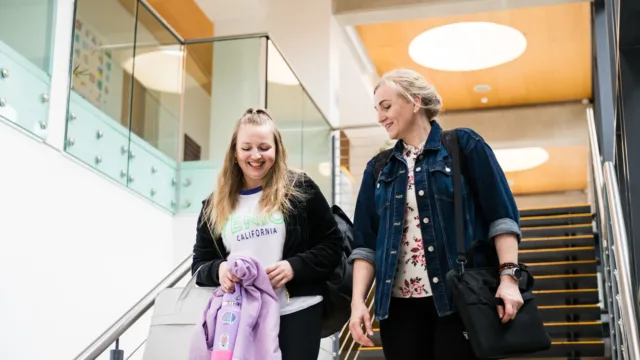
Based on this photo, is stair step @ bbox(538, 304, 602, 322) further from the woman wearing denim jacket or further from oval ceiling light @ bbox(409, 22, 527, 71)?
oval ceiling light @ bbox(409, 22, 527, 71)

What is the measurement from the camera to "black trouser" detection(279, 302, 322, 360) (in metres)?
2.66

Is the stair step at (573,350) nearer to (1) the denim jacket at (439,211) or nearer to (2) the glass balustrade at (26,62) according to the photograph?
(1) the denim jacket at (439,211)

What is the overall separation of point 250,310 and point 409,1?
8.59 m

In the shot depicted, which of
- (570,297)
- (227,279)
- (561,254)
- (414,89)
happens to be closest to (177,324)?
(227,279)

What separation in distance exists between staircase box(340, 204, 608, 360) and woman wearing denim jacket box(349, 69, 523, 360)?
2557 millimetres

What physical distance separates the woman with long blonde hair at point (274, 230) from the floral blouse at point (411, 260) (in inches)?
13.5

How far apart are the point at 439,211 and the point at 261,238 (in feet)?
2.18

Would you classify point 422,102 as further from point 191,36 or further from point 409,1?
point 191,36

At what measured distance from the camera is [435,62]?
12.9 m

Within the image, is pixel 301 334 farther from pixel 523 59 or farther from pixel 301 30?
pixel 523 59

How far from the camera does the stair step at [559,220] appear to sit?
8.47 meters

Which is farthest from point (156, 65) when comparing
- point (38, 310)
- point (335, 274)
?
point (335, 274)

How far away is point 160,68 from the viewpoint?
7.62 m

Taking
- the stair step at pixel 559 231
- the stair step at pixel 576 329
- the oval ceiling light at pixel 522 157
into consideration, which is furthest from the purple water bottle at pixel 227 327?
the oval ceiling light at pixel 522 157
